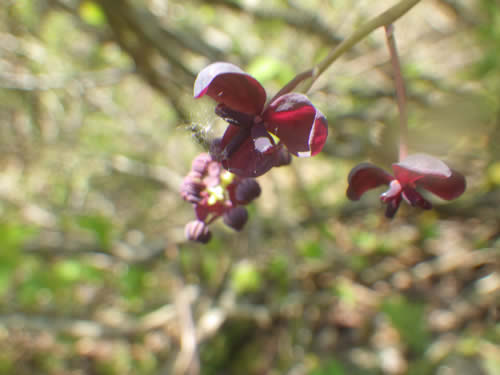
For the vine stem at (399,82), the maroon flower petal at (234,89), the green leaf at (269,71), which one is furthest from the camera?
the green leaf at (269,71)

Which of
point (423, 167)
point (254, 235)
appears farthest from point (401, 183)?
point (254, 235)

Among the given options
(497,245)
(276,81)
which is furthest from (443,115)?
(497,245)

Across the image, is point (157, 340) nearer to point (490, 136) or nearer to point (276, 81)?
point (276, 81)

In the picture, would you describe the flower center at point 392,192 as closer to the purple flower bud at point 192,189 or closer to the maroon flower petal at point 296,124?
the maroon flower petal at point 296,124

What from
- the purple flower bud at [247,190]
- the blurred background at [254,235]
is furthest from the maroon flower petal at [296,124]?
the blurred background at [254,235]

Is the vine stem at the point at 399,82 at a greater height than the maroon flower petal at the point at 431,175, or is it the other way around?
the vine stem at the point at 399,82

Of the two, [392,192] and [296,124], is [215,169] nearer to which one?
[296,124]
